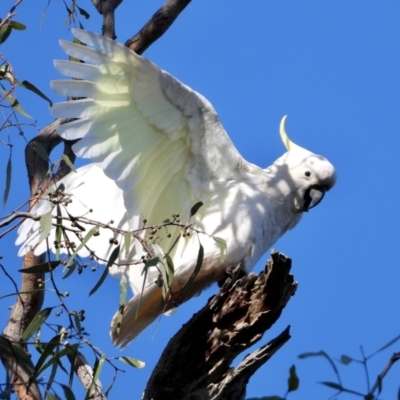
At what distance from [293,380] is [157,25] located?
2474mm

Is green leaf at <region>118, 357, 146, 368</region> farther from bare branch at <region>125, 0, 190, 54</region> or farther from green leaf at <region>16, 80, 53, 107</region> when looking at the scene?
bare branch at <region>125, 0, 190, 54</region>

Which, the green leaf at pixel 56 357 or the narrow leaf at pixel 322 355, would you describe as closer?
the narrow leaf at pixel 322 355

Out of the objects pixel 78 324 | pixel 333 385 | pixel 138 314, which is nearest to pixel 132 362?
pixel 78 324

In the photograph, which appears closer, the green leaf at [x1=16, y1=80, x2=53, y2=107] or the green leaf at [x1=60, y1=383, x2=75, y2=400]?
the green leaf at [x1=60, y1=383, x2=75, y2=400]

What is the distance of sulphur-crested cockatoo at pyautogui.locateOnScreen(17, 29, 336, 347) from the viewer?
9.19ft

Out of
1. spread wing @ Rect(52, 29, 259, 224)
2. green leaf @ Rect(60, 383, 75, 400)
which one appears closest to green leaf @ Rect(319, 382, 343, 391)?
green leaf @ Rect(60, 383, 75, 400)

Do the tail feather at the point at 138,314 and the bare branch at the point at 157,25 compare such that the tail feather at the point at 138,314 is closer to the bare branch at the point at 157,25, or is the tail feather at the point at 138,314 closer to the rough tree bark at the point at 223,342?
the rough tree bark at the point at 223,342

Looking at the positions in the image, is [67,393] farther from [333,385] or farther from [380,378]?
[380,378]

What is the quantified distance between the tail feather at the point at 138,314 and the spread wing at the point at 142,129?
31 cm

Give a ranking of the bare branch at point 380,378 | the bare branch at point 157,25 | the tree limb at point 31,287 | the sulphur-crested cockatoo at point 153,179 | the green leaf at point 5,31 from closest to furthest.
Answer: the bare branch at point 380,378 → the green leaf at point 5,31 → the tree limb at point 31,287 → the sulphur-crested cockatoo at point 153,179 → the bare branch at point 157,25

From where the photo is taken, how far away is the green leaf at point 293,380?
142 centimetres

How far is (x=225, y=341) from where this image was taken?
2531 millimetres

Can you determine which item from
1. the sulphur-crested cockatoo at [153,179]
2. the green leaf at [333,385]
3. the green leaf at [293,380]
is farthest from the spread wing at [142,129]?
the green leaf at [333,385]

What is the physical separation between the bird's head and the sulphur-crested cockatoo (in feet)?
0.07
